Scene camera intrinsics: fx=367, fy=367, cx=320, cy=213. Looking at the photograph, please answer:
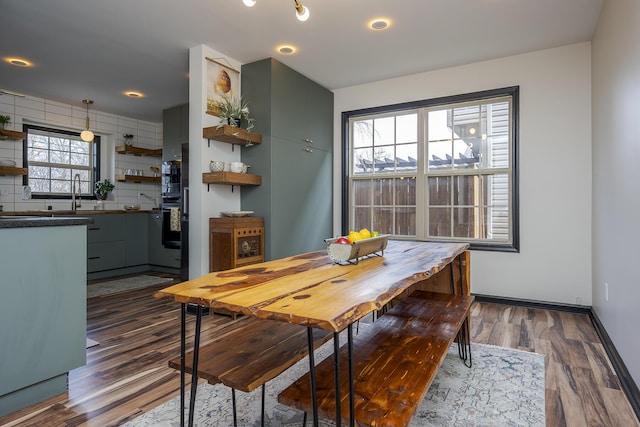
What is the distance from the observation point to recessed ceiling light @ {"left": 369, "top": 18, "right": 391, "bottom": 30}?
3.20 metres

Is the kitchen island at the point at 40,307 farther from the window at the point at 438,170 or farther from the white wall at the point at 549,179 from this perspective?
the white wall at the point at 549,179

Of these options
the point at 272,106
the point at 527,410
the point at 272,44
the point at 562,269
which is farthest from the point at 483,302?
the point at 272,44

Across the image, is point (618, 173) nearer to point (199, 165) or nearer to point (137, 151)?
point (199, 165)

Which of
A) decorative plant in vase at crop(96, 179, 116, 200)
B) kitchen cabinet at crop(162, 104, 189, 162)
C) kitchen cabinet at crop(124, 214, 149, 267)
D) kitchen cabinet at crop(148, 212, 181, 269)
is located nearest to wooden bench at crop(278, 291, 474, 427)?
kitchen cabinet at crop(148, 212, 181, 269)

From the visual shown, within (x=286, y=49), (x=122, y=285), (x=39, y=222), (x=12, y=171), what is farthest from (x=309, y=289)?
(x=12, y=171)

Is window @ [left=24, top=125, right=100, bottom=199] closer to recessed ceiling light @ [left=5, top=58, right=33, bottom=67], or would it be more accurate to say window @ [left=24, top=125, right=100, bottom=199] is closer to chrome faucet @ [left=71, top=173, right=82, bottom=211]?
chrome faucet @ [left=71, top=173, right=82, bottom=211]

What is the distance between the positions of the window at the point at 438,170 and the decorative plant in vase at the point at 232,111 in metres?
1.59

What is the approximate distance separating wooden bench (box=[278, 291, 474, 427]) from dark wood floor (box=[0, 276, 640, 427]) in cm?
70

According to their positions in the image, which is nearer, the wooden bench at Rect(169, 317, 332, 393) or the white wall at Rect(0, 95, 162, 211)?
the wooden bench at Rect(169, 317, 332, 393)

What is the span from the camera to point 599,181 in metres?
3.16

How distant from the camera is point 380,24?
3.27 m

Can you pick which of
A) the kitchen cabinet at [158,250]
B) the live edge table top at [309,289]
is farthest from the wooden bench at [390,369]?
the kitchen cabinet at [158,250]

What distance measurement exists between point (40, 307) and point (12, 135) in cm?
425

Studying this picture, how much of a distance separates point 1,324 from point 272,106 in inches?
115
